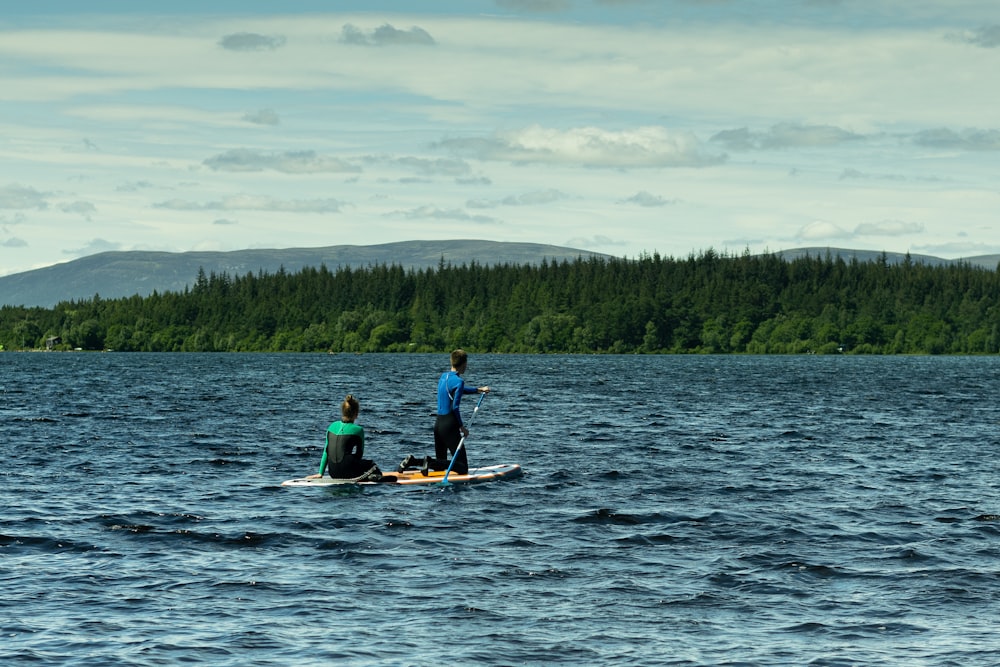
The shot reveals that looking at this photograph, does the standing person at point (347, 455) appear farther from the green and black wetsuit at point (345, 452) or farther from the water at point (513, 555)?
the water at point (513, 555)

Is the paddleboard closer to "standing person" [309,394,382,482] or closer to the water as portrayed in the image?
"standing person" [309,394,382,482]

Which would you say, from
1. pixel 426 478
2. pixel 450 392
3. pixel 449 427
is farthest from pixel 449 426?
pixel 426 478

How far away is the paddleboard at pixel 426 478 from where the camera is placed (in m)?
28.5

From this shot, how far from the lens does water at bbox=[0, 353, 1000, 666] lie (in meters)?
14.7

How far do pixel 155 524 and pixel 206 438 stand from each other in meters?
20.8

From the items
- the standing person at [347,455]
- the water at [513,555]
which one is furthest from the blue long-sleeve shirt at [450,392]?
the standing person at [347,455]

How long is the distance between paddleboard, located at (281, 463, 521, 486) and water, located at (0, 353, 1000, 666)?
0.53 metres

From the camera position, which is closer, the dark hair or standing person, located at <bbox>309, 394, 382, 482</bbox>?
the dark hair

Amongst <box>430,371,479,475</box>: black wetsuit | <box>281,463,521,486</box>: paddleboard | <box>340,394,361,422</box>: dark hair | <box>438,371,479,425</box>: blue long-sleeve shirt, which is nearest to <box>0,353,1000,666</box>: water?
<box>281,463,521,486</box>: paddleboard

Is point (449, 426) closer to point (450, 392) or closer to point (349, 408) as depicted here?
point (450, 392)

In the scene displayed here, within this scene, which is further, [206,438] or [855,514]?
[206,438]

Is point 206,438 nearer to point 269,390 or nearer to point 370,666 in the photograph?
point 370,666

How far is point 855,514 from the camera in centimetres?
2527

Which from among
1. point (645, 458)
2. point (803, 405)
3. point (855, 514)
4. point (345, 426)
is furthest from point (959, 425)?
point (345, 426)
